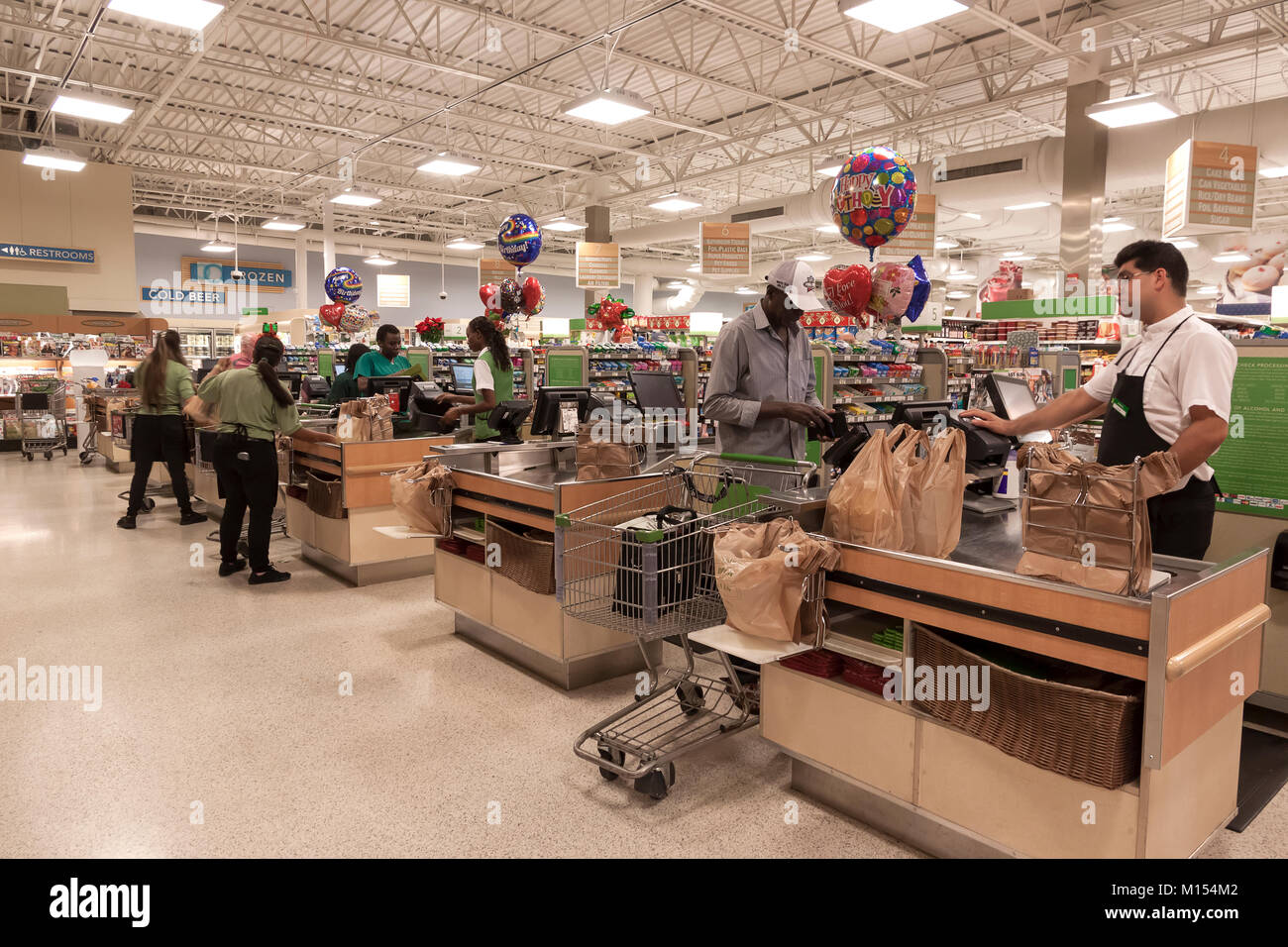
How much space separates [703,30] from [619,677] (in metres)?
10.0

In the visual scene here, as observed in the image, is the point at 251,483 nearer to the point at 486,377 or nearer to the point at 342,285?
the point at 486,377

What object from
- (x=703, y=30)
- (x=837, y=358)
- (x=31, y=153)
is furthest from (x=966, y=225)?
(x=31, y=153)

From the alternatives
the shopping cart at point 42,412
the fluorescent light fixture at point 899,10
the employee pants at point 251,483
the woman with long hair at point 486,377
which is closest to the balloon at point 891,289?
the fluorescent light fixture at point 899,10

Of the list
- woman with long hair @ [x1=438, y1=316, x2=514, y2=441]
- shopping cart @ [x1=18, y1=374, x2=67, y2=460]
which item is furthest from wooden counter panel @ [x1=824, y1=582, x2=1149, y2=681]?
shopping cart @ [x1=18, y1=374, x2=67, y2=460]

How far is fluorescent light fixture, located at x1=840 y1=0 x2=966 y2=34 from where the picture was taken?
633cm

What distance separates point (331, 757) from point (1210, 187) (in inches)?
373

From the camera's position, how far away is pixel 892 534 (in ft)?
8.34

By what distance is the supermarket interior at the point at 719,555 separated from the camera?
90.6 inches

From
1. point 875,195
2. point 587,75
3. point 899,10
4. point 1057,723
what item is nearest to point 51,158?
point 587,75

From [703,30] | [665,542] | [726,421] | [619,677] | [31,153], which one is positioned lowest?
[619,677]

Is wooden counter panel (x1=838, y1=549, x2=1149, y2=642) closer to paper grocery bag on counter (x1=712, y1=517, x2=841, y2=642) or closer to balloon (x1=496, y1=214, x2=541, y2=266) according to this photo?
paper grocery bag on counter (x1=712, y1=517, x2=841, y2=642)

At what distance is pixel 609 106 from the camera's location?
864 centimetres

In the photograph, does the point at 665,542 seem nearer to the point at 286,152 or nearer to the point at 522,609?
the point at 522,609
